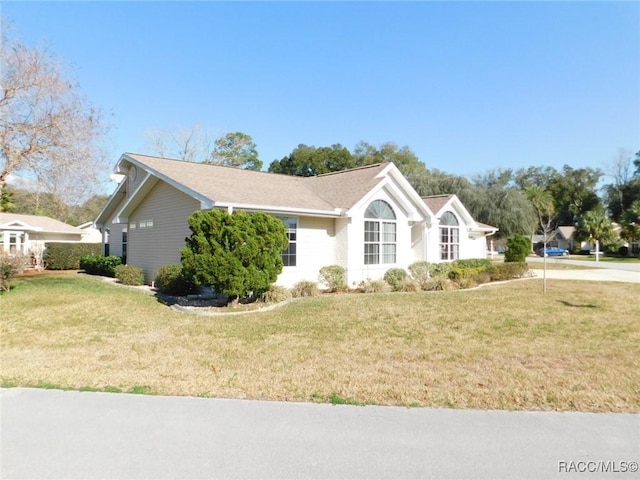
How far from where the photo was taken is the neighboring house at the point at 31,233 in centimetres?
2572

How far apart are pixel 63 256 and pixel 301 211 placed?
18994 millimetres

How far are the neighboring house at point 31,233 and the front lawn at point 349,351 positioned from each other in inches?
677

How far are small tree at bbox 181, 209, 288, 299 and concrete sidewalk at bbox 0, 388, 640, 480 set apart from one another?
5718 millimetres

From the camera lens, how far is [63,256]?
969 inches

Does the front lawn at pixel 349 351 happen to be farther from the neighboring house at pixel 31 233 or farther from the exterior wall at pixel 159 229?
the neighboring house at pixel 31 233

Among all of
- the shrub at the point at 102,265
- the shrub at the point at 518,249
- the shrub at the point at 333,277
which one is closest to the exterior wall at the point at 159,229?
the shrub at the point at 102,265

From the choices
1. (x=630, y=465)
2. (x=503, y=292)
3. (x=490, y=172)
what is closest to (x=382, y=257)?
(x=503, y=292)

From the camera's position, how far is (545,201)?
58.8 m

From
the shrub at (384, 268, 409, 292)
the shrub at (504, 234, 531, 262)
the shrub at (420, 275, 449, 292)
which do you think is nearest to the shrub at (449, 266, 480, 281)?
the shrub at (420, 275, 449, 292)

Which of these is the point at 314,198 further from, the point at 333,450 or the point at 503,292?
the point at 333,450

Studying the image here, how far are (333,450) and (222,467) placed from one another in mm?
956

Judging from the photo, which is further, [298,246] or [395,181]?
[395,181]

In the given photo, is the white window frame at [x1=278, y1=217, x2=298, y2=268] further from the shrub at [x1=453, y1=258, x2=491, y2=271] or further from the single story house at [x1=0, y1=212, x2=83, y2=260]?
the single story house at [x1=0, y1=212, x2=83, y2=260]

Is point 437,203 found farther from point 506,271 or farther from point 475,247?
point 475,247
